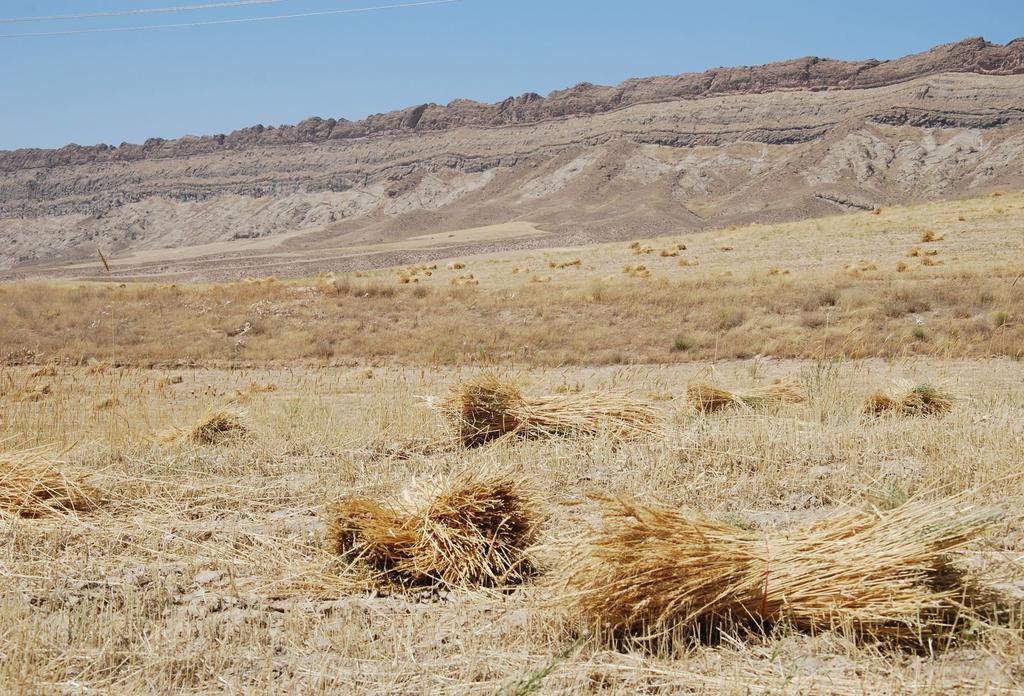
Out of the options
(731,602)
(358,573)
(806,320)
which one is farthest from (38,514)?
(806,320)

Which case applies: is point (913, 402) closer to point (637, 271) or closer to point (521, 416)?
point (521, 416)

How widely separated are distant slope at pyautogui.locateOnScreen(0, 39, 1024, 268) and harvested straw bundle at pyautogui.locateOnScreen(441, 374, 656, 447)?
7401 cm

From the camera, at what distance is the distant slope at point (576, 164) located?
311ft

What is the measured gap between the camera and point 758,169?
108 metres

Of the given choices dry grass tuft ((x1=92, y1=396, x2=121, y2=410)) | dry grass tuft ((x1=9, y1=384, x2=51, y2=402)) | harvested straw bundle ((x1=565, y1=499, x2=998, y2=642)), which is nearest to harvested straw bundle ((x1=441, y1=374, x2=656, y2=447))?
harvested straw bundle ((x1=565, y1=499, x2=998, y2=642))

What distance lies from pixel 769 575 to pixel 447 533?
1.48 m

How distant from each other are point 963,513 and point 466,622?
2022 mm

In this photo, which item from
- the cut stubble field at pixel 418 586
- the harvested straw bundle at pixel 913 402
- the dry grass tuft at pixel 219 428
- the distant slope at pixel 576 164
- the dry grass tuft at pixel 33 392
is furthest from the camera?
the distant slope at pixel 576 164

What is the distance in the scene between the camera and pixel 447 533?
3902 millimetres

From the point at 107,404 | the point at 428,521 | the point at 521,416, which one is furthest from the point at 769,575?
the point at 107,404

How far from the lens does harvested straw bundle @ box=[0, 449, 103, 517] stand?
4820mm

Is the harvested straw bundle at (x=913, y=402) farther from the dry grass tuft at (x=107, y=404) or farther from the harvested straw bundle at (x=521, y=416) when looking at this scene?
the dry grass tuft at (x=107, y=404)

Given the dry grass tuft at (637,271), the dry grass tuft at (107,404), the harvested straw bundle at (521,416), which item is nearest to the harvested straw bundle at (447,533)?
the harvested straw bundle at (521,416)

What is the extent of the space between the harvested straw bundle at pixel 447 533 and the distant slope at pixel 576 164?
251 feet
